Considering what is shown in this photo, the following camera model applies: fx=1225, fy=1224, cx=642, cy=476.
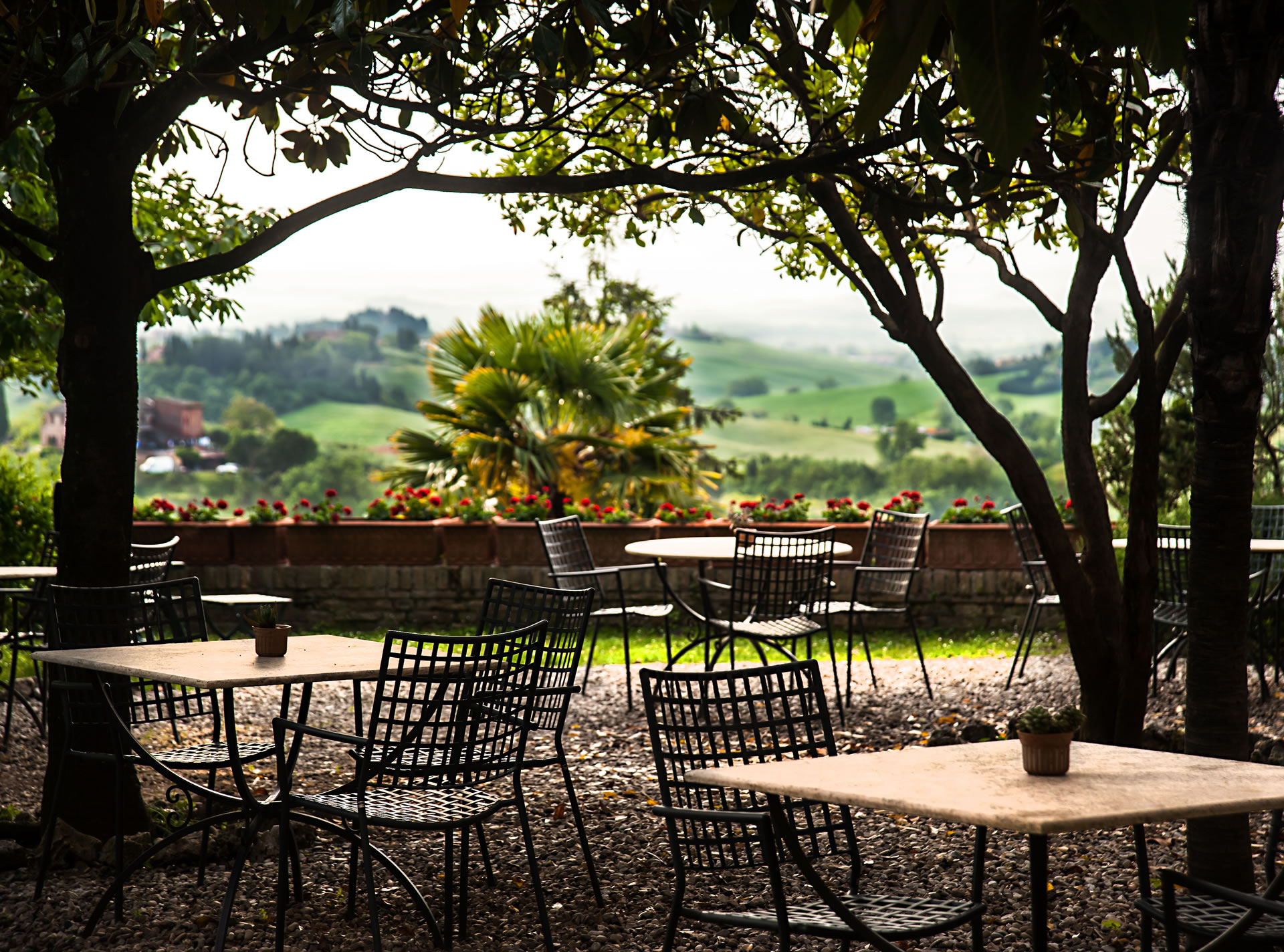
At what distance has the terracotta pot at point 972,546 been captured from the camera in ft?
30.3

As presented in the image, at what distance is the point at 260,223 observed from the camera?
6863 millimetres

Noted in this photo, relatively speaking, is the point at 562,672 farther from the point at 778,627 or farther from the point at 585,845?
the point at 778,627

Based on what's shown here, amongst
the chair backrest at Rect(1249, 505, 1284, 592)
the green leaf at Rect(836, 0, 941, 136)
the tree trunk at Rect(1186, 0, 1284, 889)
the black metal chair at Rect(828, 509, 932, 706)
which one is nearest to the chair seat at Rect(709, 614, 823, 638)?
the black metal chair at Rect(828, 509, 932, 706)

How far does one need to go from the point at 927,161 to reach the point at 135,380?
3128mm

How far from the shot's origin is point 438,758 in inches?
133

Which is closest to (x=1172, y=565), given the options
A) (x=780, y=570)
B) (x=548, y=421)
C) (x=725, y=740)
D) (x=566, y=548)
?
(x=780, y=570)

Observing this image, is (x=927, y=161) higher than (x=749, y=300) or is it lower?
lower

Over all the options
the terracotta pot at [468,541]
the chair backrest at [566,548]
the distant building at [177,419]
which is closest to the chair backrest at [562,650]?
the chair backrest at [566,548]

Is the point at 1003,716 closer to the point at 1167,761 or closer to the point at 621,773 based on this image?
the point at 621,773

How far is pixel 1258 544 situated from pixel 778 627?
8.07 feet

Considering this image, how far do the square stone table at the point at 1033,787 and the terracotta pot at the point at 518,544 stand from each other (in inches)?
287

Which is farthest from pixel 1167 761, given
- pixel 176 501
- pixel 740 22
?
pixel 176 501

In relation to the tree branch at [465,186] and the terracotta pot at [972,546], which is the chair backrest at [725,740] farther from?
the terracotta pot at [972,546]

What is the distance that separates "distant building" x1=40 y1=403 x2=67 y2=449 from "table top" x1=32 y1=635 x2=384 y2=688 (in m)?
0.82
